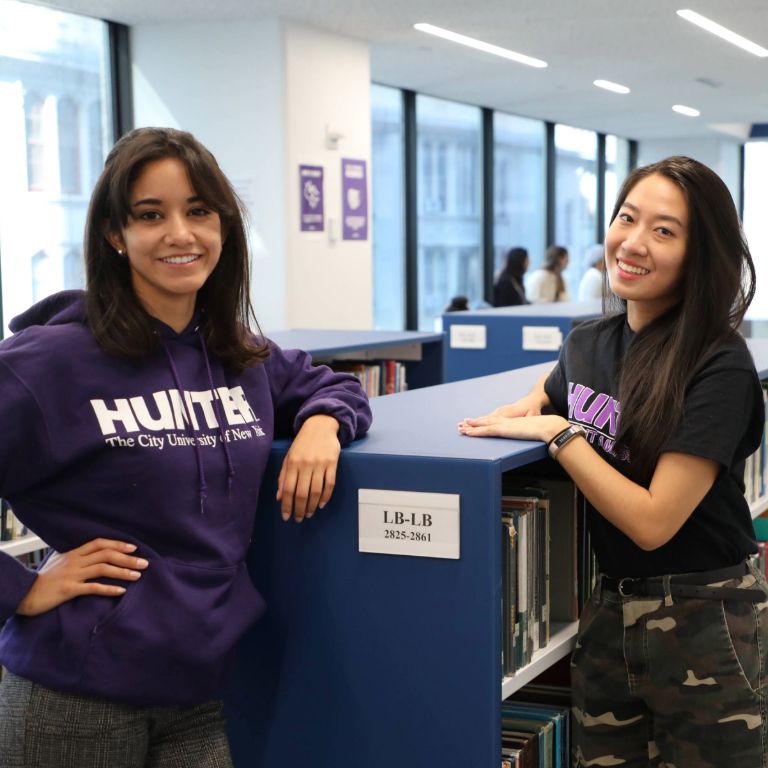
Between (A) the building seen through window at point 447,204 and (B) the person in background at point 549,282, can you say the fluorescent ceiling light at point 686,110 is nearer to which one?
(A) the building seen through window at point 447,204

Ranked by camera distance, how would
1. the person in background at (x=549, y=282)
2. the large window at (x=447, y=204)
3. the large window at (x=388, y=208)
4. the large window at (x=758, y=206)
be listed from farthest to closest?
the large window at (x=758, y=206)
the large window at (x=447, y=204)
the person in background at (x=549, y=282)
the large window at (x=388, y=208)

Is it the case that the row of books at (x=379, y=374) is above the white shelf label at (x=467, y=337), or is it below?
below

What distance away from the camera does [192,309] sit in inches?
62.6

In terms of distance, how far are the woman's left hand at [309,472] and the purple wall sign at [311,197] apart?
5.29m

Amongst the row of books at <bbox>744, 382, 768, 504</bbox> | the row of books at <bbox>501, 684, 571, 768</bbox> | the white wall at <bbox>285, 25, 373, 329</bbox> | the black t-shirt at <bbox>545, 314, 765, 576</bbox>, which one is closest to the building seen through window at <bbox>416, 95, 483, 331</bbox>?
the white wall at <bbox>285, 25, 373, 329</bbox>

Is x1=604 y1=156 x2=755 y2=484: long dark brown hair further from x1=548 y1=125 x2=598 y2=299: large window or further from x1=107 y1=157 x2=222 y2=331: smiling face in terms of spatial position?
x1=548 y1=125 x2=598 y2=299: large window

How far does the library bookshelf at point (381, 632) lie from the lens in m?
1.53

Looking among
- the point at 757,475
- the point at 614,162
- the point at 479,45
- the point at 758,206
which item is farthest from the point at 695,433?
the point at 758,206

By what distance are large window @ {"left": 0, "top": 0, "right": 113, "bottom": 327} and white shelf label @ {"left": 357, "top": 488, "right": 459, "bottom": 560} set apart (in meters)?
4.45

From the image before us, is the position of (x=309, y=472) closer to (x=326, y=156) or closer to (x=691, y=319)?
(x=691, y=319)

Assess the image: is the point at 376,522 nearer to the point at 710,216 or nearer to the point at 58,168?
the point at 710,216

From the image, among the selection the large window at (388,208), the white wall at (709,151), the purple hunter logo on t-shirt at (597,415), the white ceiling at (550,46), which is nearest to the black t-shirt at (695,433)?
the purple hunter logo on t-shirt at (597,415)

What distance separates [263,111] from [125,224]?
17.4 feet

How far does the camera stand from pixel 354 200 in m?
7.28
